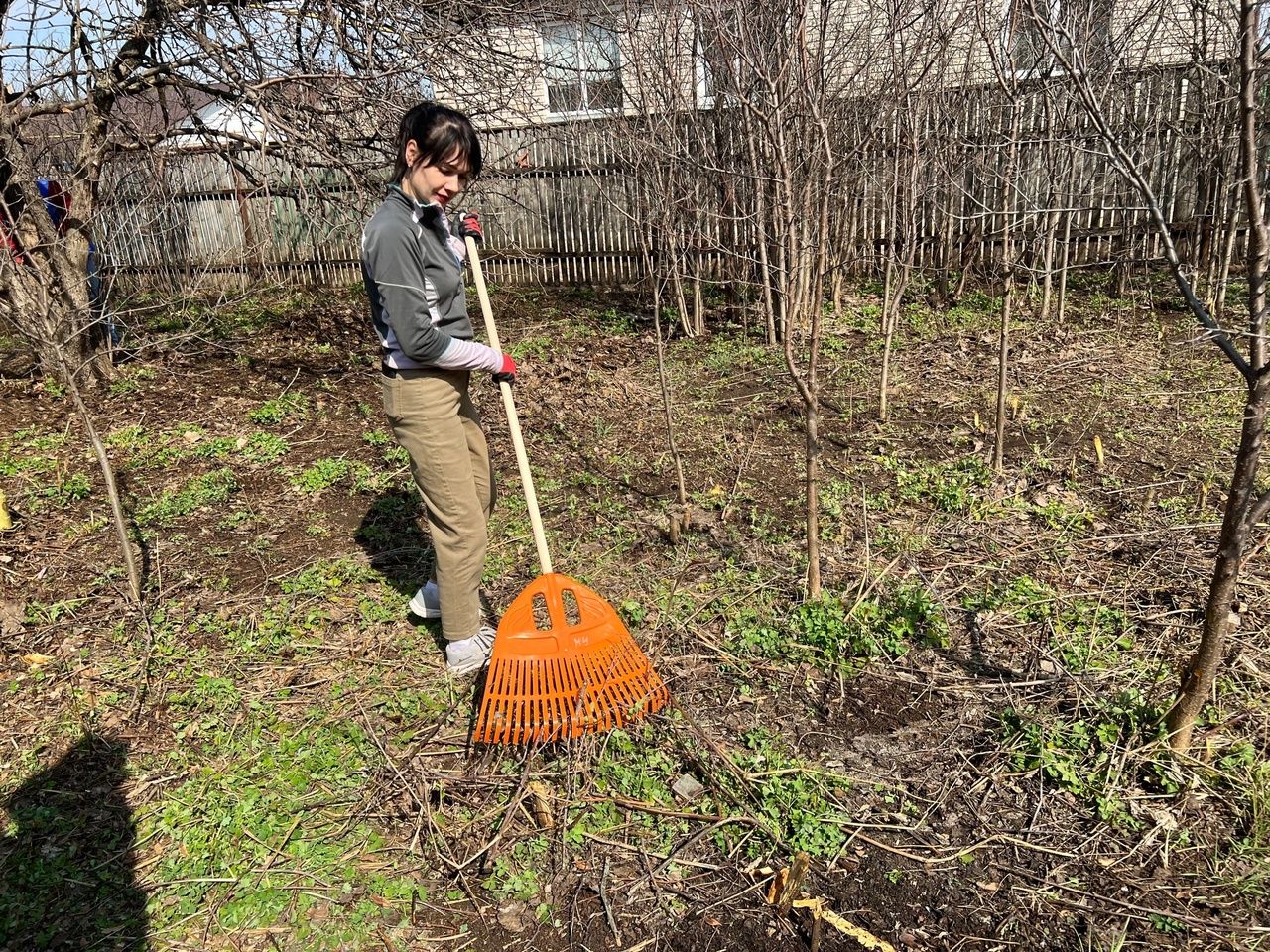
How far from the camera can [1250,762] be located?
7.87 feet

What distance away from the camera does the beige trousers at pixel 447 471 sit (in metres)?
2.82

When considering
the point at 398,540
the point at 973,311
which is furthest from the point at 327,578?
the point at 973,311

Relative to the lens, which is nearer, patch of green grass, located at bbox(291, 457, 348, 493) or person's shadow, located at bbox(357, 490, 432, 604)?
person's shadow, located at bbox(357, 490, 432, 604)

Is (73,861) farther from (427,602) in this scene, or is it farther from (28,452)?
(28,452)

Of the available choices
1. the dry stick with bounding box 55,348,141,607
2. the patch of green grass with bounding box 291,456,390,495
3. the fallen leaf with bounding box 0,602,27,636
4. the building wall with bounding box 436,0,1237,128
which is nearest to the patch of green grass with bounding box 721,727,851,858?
the building wall with bounding box 436,0,1237,128

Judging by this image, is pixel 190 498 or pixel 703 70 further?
pixel 703 70

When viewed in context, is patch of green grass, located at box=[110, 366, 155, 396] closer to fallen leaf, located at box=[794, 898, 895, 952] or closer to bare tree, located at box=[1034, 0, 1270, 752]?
fallen leaf, located at box=[794, 898, 895, 952]

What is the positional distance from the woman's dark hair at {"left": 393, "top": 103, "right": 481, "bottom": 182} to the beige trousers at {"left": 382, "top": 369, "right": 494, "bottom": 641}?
69cm

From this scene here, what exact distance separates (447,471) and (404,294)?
63 cm

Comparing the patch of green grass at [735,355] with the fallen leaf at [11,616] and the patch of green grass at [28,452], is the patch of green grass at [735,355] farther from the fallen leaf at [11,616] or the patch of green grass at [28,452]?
the fallen leaf at [11,616]

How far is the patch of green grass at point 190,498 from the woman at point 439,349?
7.10 ft

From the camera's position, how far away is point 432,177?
8.58ft

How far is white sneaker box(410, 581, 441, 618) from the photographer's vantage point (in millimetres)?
3414

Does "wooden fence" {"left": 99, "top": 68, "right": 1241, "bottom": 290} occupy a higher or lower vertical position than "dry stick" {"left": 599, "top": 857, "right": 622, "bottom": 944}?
higher
